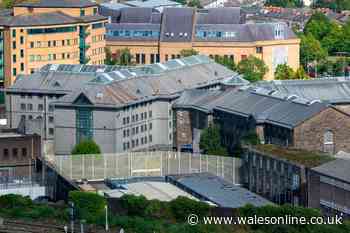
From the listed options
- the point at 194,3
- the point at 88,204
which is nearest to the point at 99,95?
the point at 88,204

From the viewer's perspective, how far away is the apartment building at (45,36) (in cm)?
6134

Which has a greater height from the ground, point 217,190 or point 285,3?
point 285,3

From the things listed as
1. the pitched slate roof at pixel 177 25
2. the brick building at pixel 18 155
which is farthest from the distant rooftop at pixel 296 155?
the pitched slate roof at pixel 177 25

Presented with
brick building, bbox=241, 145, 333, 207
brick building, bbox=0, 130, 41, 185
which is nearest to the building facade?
brick building, bbox=0, 130, 41, 185

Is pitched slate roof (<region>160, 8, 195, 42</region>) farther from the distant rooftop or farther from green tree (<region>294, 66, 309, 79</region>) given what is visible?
the distant rooftop

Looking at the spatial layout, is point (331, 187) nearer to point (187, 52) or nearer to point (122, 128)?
point (122, 128)

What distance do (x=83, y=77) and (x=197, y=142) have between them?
4.83 m

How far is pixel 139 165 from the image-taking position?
47.1m

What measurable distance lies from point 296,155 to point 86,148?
7415mm

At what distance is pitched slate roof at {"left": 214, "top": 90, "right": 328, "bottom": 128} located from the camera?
46.4 meters

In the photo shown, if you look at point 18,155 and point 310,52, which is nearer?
point 18,155

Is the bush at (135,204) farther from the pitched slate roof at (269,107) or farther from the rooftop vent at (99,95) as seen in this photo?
the rooftop vent at (99,95)

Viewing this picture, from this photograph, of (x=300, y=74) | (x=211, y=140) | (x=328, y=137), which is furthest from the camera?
(x=300, y=74)

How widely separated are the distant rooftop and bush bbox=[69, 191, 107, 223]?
5569 mm
